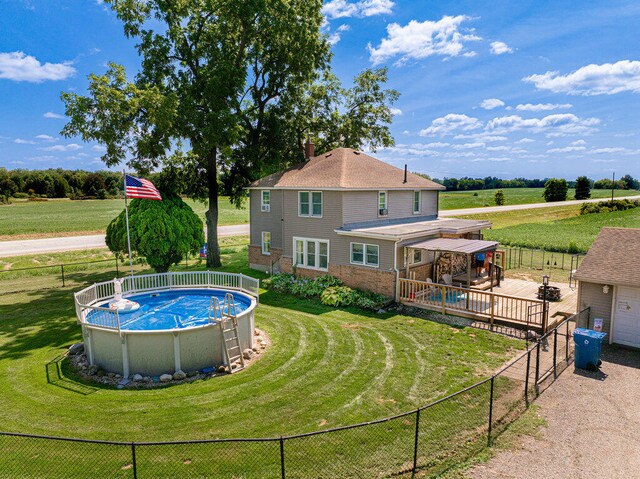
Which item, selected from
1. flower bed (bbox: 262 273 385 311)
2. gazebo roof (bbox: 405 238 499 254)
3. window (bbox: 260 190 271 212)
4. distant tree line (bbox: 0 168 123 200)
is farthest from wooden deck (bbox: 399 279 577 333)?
distant tree line (bbox: 0 168 123 200)

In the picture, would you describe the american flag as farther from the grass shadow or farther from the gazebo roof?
the gazebo roof

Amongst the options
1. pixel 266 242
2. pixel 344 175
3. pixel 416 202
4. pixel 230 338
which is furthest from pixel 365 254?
pixel 230 338

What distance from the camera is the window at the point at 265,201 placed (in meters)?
27.1

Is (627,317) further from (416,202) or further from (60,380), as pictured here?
(60,380)

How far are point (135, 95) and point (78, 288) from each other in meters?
11.5

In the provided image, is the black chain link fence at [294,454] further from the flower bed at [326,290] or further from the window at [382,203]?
the window at [382,203]

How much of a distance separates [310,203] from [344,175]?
2476 millimetres

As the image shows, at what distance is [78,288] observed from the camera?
23.5 m

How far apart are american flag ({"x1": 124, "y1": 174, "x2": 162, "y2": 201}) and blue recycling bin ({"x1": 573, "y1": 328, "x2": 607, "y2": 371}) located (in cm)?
1640

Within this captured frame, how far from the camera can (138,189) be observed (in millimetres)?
17344

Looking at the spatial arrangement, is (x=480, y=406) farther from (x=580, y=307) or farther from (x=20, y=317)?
(x=20, y=317)

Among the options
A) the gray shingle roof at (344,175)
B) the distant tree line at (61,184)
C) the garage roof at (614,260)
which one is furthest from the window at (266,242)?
the distant tree line at (61,184)

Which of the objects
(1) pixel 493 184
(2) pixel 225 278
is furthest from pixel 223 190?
(1) pixel 493 184

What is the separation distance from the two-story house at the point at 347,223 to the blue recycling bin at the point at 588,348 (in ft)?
27.7
